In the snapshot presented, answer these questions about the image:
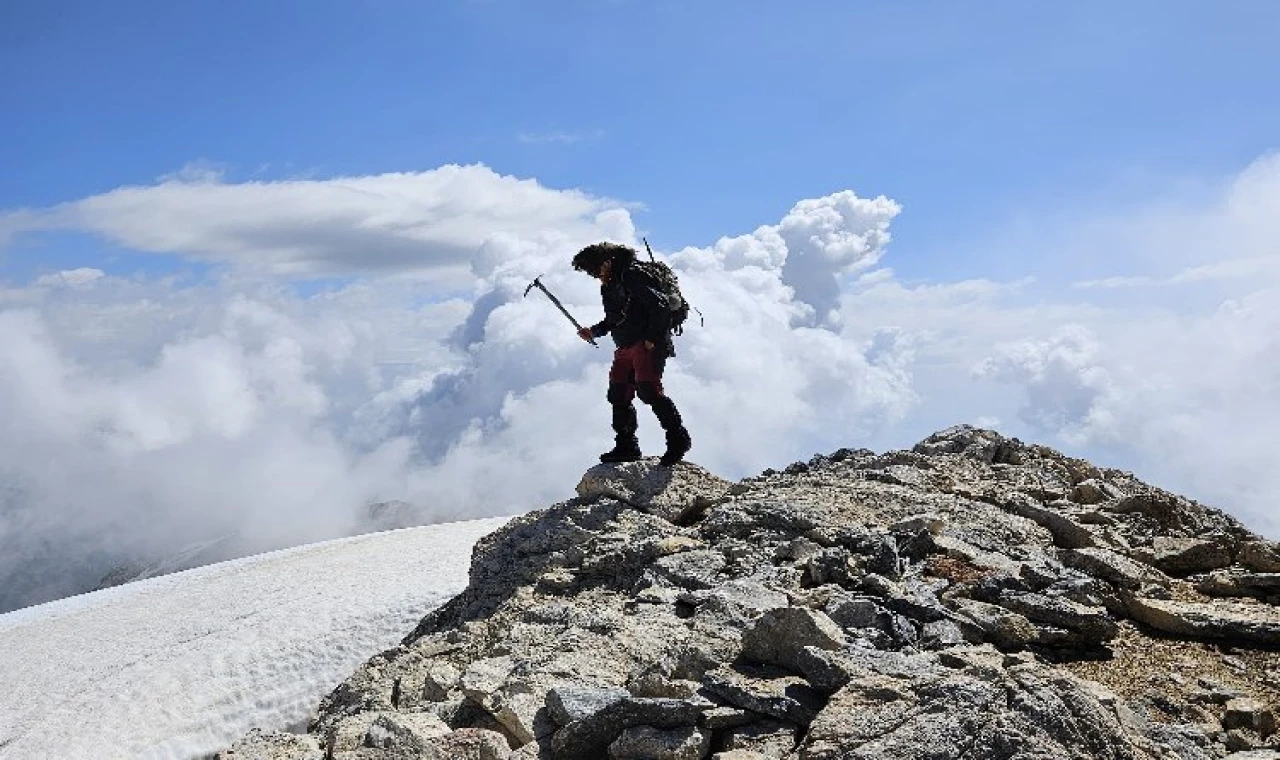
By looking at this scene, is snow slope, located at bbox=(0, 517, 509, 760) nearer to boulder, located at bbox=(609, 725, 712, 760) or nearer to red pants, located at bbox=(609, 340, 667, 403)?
red pants, located at bbox=(609, 340, 667, 403)

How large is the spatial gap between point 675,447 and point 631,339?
1588 mm

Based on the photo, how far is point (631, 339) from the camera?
504 inches

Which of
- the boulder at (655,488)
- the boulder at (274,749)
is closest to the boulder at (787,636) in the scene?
the boulder at (274,749)

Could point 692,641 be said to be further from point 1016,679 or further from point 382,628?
point 382,628

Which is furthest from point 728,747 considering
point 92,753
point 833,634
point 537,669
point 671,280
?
point 92,753

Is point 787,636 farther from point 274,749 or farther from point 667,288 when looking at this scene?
point 667,288

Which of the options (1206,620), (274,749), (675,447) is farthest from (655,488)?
(274,749)

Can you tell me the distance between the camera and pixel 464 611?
1120 cm

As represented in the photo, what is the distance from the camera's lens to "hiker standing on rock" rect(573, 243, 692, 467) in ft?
41.7

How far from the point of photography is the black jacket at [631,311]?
1266 cm

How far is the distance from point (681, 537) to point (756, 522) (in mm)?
883

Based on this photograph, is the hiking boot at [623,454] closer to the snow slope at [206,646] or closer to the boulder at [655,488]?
the boulder at [655,488]

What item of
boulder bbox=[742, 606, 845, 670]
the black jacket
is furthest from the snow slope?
boulder bbox=[742, 606, 845, 670]

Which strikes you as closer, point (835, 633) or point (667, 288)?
point (835, 633)
